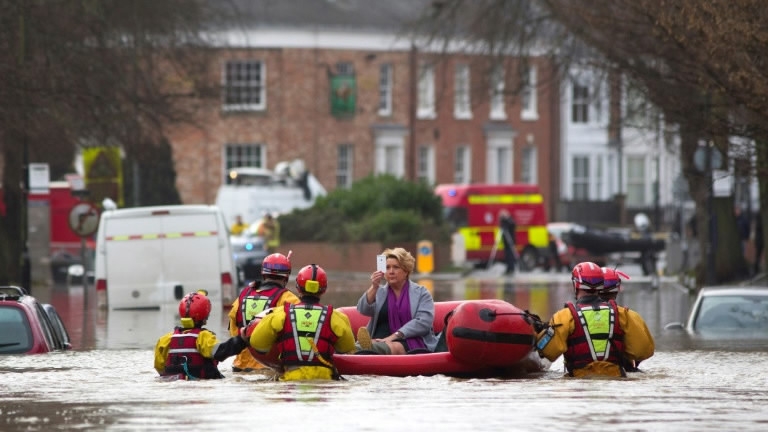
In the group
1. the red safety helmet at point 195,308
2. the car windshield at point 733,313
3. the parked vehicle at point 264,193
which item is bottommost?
the car windshield at point 733,313

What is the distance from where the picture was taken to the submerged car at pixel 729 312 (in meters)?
22.2

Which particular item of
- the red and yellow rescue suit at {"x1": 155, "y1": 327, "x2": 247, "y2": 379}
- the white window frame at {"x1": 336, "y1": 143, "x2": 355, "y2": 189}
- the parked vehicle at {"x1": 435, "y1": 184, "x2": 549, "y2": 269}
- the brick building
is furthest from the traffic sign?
the white window frame at {"x1": 336, "y1": 143, "x2": 355, "y2": 189}

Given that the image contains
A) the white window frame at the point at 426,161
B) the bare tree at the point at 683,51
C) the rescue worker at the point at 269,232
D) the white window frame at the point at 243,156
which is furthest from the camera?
the white window frame at the point at 426,161

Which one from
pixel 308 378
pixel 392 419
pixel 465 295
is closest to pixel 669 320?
pixel 465 295

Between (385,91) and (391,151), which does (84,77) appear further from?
(391,151)

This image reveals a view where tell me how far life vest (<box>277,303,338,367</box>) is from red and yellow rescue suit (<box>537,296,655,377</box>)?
1866mm

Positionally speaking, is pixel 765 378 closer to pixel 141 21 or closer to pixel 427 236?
pixel 141 21

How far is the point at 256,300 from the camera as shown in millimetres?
15984

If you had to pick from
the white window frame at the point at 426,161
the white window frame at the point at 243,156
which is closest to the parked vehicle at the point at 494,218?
the white window frame at the point at 243,156

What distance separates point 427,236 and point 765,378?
109 ft

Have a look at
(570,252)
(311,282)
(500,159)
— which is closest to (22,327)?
(311,282)

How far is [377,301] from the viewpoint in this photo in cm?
1650

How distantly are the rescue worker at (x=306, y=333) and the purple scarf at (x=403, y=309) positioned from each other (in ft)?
4.81

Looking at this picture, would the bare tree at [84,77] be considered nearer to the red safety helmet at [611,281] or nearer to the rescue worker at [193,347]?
the rescue worker at [193,347]
